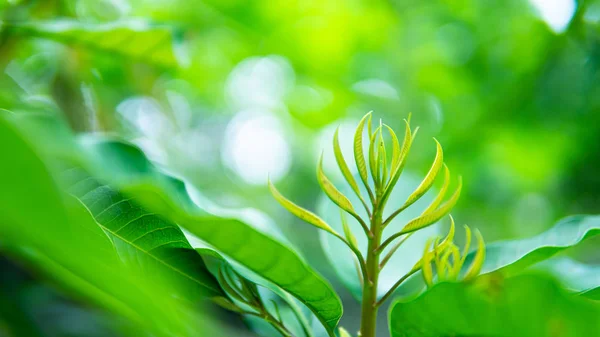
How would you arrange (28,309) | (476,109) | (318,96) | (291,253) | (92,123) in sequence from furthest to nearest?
(318,96) → (476,109) → (92,123) → (28,309) → (291,253)

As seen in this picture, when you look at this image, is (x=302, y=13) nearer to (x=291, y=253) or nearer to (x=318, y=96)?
(x=318, y=96)

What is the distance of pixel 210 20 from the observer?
1.31m

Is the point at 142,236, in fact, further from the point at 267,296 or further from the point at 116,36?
the point at 116,36

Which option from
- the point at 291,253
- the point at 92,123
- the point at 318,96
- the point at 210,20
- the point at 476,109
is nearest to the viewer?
the point at 291,253

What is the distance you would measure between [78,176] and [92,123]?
2.10 ft

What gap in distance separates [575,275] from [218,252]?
39 cm

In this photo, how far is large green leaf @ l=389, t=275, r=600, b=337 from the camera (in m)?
0.26

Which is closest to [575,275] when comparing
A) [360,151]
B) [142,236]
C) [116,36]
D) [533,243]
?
[533,243]

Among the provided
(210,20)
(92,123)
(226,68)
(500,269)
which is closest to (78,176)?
(500,269)

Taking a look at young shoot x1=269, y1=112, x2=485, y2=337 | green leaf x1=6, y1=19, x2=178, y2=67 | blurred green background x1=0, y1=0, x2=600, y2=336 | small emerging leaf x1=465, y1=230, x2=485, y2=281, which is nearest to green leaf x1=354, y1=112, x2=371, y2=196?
young shoot x1=269, y1=112, x2=485, y2=337

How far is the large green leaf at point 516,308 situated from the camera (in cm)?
26

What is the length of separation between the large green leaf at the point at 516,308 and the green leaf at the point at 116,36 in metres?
0.61

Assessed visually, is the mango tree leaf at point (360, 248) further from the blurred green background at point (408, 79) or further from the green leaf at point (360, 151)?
the blurred green background at point (408, 79)

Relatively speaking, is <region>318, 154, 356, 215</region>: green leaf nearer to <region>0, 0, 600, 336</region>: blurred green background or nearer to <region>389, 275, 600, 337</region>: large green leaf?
<region>389, 275, 600, 337</region>: large green leaf
